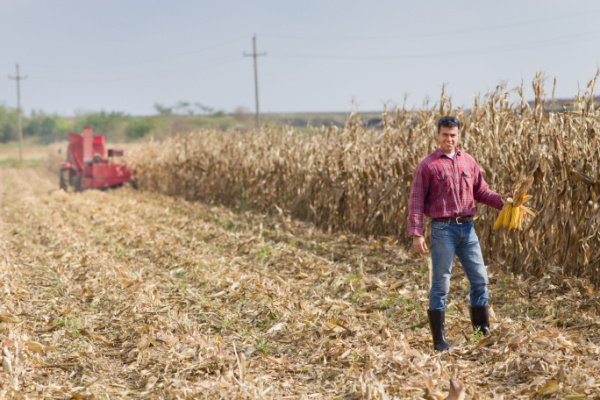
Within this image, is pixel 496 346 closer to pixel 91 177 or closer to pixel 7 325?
pixel 7 325

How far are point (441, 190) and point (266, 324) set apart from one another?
2.34 metres

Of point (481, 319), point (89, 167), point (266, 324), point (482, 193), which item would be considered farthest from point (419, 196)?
point (89, 167)

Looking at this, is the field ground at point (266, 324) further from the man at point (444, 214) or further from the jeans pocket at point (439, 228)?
the jeans pocket at point (439, 228)

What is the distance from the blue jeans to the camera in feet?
14.9

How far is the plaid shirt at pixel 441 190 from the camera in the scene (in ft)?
15.0

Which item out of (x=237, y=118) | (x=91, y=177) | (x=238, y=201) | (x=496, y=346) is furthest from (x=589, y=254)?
(x=237, y=118)

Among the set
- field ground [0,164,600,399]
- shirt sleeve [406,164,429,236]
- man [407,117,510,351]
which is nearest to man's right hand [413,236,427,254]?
man [407,117,510,351]

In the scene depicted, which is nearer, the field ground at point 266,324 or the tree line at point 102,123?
the field ground at point 266,324

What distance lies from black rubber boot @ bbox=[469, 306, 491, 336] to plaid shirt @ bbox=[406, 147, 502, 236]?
898 millimetres

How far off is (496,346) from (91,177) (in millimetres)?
17263

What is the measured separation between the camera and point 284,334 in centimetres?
526

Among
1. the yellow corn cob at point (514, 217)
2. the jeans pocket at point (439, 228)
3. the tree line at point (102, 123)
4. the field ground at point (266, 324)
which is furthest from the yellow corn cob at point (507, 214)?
the tree line at point (102, 123)

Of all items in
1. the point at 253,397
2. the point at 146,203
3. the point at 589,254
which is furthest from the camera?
the point at 146,203

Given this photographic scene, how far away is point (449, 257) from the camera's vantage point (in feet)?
14.9
